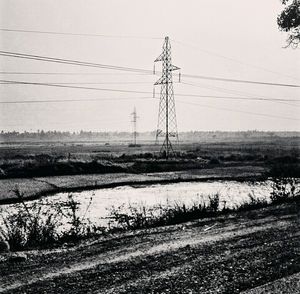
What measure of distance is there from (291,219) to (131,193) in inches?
522

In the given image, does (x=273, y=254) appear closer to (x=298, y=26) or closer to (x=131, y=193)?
(x=298, y=26)

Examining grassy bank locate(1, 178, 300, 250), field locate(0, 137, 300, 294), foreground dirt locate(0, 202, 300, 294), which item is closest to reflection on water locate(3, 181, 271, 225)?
grassy bank locate(1, 178, 300, 250)

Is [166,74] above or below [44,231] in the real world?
above

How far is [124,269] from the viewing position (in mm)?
6918

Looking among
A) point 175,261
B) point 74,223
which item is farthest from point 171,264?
point 74,223

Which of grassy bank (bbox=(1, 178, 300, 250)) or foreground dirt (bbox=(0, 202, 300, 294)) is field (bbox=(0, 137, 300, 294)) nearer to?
foreground dirt (bbox=(0, 202, 300, 294))

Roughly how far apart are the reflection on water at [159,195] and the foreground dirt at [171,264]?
6388mm

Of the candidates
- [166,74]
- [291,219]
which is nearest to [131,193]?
[291,219]

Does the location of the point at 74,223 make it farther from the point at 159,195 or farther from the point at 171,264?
the point at 159,195

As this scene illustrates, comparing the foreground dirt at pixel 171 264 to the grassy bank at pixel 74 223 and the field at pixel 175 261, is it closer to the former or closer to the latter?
the field at pixel 175 261

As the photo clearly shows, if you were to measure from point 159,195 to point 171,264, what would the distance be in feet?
49.7

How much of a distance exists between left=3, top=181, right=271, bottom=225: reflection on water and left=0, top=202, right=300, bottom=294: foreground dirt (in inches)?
252

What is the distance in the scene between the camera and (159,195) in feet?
73.3

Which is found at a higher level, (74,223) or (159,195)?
(74,223)
